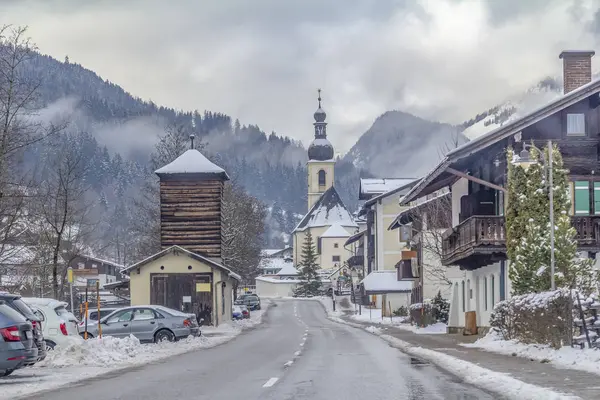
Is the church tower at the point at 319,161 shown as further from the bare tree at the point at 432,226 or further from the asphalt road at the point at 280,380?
the asphalt road at the point at 280,380

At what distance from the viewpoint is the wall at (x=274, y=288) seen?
156000 millimetres

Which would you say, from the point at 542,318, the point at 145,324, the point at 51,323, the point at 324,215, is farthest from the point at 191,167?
the point at 324,215

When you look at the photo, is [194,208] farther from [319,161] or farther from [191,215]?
[319,161]

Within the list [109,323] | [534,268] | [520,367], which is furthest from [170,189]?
[520,367]

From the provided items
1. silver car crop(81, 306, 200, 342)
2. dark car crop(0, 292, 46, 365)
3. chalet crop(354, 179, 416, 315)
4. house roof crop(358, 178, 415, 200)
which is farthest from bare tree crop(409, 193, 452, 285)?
dark car crop(0, 292, 46, 365)

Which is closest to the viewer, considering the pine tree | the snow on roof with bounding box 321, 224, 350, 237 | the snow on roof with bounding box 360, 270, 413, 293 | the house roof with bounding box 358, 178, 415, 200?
the snow on roof with bounding box 360, 270, 413, 293

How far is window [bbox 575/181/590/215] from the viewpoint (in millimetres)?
37219

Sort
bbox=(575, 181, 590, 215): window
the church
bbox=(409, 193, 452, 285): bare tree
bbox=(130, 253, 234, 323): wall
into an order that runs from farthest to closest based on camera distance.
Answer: the church → bbox=(130, 253, 234, 323): wall → bbox=(409, 193, 452, 285): bare tree → bbox=(575, 181, 590, 215): window

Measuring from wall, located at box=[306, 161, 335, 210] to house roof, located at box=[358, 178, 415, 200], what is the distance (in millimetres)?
74705

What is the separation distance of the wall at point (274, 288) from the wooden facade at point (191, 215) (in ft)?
305

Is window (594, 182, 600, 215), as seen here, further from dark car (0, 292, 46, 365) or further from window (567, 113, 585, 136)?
dark car (0, 292, 46, 365)

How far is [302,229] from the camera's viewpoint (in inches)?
6624

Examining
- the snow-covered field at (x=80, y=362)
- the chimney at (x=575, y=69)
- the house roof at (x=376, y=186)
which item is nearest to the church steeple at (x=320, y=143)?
the house roof at (x=376, y=186)

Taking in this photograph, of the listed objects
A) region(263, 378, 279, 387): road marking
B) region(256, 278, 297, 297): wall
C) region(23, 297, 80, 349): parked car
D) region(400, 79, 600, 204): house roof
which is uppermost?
region(400, 79, 600, 204): house roof
